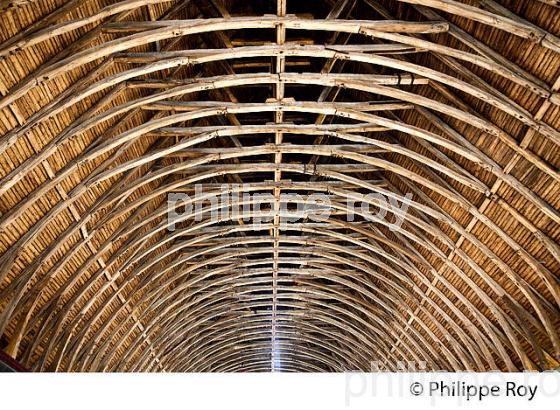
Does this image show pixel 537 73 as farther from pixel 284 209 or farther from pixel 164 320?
pixel 164 320

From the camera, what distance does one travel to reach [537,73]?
10352 mm

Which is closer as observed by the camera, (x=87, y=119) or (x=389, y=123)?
(x=87, y=119)

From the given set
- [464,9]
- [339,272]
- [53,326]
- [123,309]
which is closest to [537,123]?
[464,9]

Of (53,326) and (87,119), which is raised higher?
(87,119)

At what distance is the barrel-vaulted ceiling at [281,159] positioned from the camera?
1046cm

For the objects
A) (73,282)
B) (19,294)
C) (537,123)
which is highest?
(537,123)

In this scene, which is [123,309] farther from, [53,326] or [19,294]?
[19,294]

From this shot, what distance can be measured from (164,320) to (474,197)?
1352 centimetres

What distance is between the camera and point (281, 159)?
16.4 m

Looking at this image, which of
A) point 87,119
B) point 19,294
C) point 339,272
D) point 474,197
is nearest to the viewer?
point 87,119

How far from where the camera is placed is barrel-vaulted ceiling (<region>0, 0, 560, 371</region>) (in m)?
10.5

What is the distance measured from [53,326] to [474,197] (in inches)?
472

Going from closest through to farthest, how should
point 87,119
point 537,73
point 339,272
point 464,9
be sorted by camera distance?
point 464,9 → point 537,73 → point 87,119 → point 339,272

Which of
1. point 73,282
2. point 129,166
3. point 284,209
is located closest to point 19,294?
point 73,282
